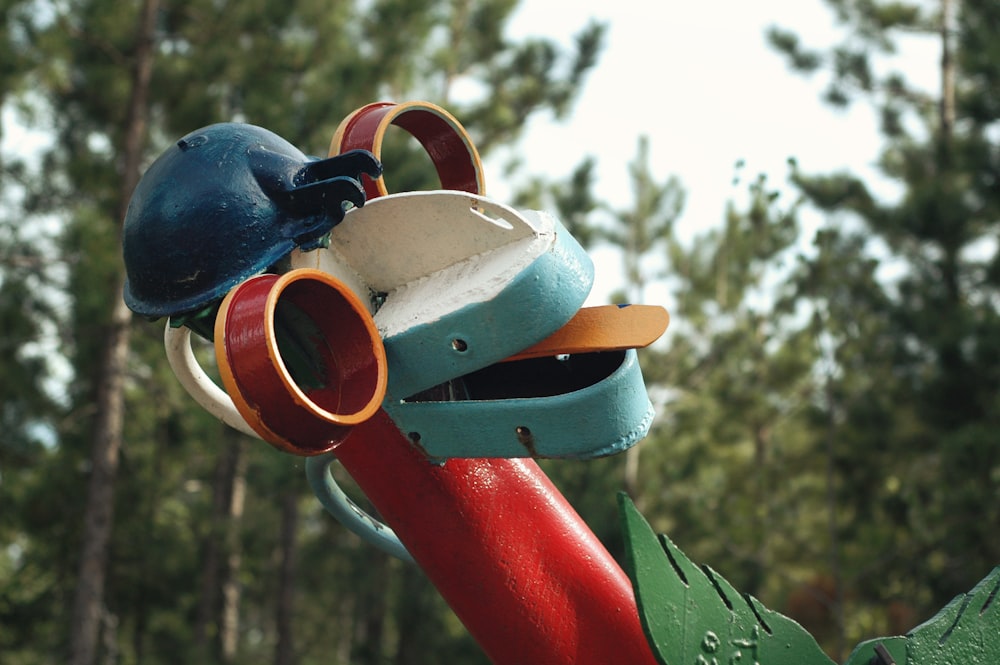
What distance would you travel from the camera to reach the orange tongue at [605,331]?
2.00 meters

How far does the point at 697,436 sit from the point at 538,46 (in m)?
4.67

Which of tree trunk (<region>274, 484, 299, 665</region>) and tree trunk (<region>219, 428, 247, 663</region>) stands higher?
tree trunk (<region>274, 484, 299, 665</region>)

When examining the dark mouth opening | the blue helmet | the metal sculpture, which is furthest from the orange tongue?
the blue helmet

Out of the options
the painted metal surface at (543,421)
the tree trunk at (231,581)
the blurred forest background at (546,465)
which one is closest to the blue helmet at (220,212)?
the painted metal surface at (543,421)

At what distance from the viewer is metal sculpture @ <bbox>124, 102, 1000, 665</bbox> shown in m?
1.94

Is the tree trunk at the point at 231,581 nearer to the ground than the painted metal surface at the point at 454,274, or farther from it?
nearer to the ground

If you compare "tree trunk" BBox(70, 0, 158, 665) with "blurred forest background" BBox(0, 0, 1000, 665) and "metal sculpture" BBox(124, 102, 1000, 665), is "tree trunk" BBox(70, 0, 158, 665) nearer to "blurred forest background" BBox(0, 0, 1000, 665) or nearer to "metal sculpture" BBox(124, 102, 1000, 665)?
"blurred forest background" BBox(0, 0, 1000, 665)

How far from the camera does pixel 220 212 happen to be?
1.95m

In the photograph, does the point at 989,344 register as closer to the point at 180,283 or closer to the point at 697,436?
the point at 697,436

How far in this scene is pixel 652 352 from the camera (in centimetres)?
1168

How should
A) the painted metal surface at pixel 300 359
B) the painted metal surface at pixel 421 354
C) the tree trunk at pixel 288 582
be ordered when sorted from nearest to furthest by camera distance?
the painted metal surface at pixel 300 359, the painted metal surface at pixel 421 354, the tree trunk at pixel 288 582

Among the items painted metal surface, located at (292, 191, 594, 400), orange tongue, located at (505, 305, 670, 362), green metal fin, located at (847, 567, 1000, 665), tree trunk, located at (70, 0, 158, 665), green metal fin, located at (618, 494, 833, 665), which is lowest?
tree trunk, located at (70, 0, 158, 665)

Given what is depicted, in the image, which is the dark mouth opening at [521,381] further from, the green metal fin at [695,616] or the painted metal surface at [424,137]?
the painted metal surface at [424,137]

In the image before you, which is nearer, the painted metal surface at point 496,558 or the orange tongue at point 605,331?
the orange tongue at point 605,331
